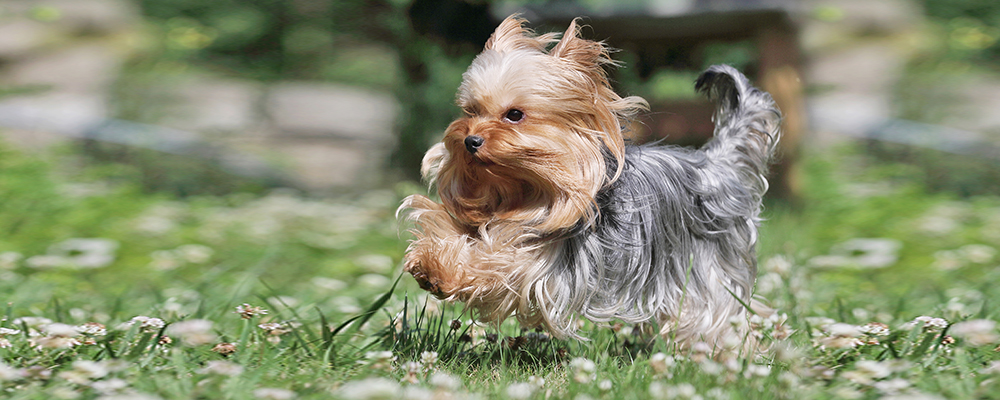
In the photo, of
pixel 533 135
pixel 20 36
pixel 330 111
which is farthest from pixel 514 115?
pixel 20 36

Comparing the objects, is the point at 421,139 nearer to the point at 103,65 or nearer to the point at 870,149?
the point at 103,65

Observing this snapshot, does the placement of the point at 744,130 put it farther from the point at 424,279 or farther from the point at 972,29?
the point at 972,29

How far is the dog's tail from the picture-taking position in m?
3.46

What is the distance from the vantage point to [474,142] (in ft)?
8.66

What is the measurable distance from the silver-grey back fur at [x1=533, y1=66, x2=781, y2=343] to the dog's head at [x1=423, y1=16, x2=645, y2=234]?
16cm

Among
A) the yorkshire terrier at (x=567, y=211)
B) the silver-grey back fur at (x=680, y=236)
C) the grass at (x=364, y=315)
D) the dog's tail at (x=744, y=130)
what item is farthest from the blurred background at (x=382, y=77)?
the yorkshire terrier at (x=567, y=211)

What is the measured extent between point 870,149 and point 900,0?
283 cm

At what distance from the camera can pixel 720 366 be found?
2551 mm

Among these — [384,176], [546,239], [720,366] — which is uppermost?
[546,239]

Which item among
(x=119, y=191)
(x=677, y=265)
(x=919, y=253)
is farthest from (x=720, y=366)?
(x=119, y=191)

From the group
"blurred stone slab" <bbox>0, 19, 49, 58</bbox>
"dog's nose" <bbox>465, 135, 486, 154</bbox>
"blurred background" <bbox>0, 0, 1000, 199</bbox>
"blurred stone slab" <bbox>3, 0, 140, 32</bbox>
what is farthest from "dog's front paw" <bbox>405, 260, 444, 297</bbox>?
"blurred stone slab" <bbox>3, 0, 140, 32</bbox>

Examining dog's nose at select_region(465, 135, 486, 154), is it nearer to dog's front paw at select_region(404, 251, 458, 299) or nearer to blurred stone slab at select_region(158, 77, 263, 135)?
dog's front paw at select_region(404, 251, 458, 299)

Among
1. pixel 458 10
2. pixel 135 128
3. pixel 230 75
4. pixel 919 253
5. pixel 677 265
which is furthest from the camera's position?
pixel 230 75

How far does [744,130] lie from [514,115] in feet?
4.14
